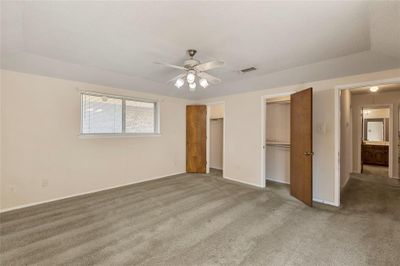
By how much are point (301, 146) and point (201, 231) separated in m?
2.49

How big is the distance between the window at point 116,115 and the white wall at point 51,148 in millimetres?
184

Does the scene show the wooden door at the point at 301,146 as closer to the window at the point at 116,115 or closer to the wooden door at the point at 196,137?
the wooden door at the point at 196,137

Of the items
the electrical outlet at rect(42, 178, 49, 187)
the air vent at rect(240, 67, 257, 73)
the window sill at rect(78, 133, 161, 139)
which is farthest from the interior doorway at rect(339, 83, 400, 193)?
the electrical outlet at rect(42, 178, 49, 187)

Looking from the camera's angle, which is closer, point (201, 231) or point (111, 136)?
point (201, 231)

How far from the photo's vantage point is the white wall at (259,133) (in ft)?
11.2

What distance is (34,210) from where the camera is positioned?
3072 mm

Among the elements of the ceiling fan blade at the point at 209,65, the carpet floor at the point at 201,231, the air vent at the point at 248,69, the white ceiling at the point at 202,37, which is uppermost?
the air vent at the point at 248,69

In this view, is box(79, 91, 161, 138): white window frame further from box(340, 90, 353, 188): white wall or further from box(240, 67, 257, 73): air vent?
box(340, 90, 353, 188): white wall

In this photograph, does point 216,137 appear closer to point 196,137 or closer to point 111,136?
point 196,137

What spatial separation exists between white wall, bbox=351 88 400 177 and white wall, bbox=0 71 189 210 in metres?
6.69

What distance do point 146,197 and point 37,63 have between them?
3.00 m

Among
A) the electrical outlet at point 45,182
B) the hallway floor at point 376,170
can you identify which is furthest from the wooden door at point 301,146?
the electrical outlet at point 45,182

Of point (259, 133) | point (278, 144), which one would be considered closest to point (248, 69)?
point (259, 133)

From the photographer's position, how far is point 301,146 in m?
3.57
